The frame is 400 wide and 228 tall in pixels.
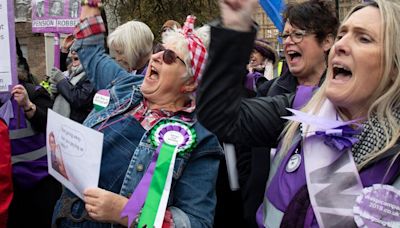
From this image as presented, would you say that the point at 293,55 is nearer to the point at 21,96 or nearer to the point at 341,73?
the point at 341,73

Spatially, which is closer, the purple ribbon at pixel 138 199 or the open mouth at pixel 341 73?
the open mouth at pixel 341 73

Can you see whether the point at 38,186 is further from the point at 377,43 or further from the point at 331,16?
the point at 377,43

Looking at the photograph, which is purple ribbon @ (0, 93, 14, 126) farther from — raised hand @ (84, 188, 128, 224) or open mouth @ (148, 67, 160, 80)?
raised hand @ (84, 188, 128, 224)

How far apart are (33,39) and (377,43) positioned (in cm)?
1868

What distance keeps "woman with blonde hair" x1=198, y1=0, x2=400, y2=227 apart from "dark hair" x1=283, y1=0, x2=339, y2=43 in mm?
1202

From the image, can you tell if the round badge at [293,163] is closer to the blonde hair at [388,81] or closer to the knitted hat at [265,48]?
the blonde hair at [388,81]

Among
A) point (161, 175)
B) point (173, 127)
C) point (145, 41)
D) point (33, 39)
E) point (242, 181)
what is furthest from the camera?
point (33, 39)

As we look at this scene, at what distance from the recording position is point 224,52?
1311 mm

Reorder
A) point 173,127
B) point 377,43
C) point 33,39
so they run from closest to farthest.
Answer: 1. point 377,43
2. point 173,127
3. point 33,39

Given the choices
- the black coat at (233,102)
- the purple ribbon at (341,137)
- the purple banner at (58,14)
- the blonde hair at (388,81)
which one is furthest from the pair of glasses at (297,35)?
the purple banner at (58,14)

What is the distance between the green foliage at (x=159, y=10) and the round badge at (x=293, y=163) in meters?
13.6

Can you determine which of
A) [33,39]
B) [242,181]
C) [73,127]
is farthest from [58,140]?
[33,39]

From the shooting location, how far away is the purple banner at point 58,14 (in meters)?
4.94

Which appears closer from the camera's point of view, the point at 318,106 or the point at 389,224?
the point at 389,224
